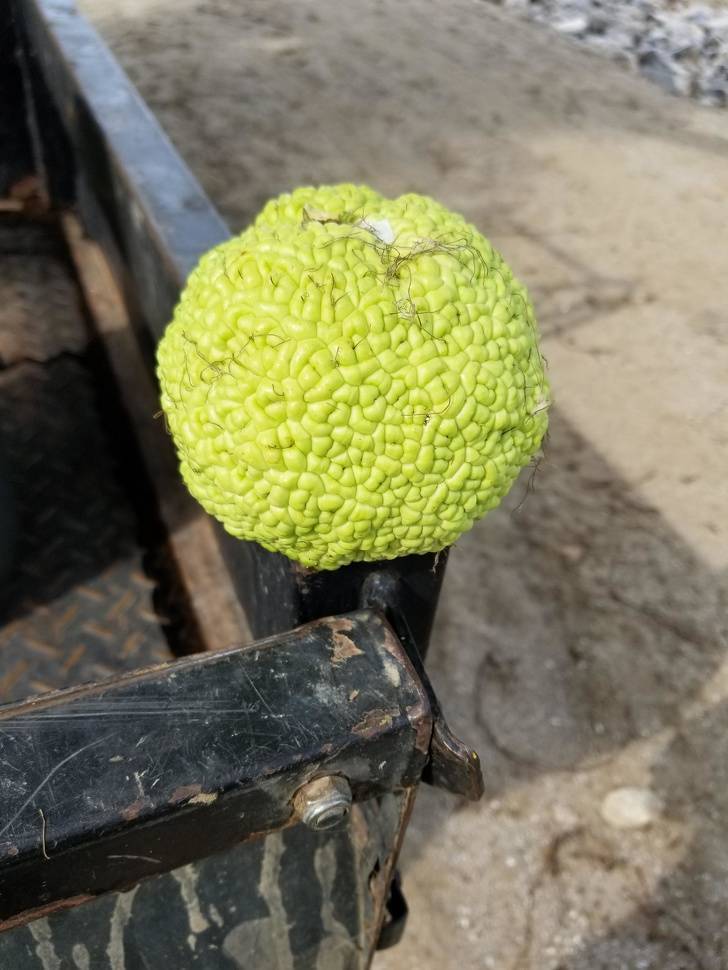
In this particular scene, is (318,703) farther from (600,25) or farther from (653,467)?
(600,25)

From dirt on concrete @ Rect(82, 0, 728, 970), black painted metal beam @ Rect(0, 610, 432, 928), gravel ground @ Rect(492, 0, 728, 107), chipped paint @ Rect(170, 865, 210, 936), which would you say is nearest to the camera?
black painted metal beam @ Rect(0, 610, 432, 928)

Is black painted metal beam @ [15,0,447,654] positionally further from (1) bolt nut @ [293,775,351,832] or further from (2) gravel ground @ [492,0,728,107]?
(2) gravel ground @ [492,0,728,107]

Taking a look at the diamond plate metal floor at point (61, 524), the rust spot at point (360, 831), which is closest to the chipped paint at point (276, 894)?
the rust spot at point (360, 831)

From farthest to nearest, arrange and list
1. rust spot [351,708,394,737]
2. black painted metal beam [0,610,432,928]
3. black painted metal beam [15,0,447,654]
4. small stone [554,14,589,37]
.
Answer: small stone [554,14,589,37], black painted metal beam [15,0,447,654], rust spot [351,708,394,737], black painted metal beam [0,610,432,928]

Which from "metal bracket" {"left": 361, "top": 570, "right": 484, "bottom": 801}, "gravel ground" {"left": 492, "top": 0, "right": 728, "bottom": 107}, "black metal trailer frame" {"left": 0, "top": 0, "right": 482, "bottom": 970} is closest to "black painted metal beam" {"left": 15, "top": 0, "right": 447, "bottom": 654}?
"black metal trailer frame" {"left": 0, "top": 0, "right": 482, "bottom": 970}

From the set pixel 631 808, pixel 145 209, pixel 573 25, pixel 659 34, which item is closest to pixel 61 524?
pixel 145 209

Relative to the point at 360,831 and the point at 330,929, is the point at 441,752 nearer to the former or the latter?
the point at 360,831

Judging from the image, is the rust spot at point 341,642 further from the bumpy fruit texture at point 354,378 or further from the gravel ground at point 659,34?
the gravel ground at point 659,34

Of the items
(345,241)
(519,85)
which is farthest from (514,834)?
(519,85)
